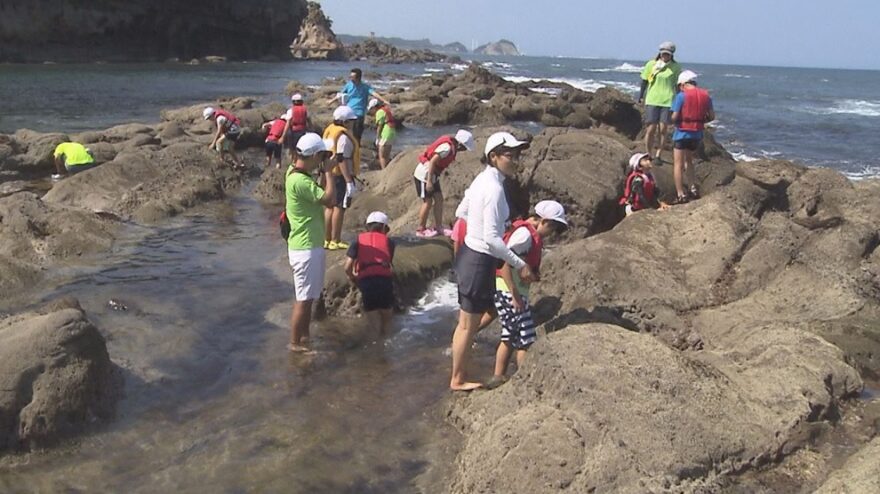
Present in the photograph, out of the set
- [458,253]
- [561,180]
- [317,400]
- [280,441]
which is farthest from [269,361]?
[561,180]

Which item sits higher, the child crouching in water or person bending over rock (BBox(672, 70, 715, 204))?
person bending over rock (BBox(672, 70, 715, 204))

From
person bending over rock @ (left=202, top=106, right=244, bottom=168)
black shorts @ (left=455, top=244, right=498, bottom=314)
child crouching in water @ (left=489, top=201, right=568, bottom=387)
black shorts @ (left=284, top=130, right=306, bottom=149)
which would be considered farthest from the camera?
person bending over rock @ (left=202, top=106, right=244, bottom=168)

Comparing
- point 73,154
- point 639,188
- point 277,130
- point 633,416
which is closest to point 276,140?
point 277,130

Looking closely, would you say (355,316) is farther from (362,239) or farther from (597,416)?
(597,416)

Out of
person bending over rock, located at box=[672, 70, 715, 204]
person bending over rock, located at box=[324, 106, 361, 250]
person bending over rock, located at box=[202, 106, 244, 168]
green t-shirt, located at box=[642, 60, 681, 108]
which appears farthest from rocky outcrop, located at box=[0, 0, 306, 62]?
person bending over rock, located at box=[672, 70, 715, 204]

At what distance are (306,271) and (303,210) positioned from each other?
0.56 metres

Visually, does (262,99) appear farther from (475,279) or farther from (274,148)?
Result: (475,279)

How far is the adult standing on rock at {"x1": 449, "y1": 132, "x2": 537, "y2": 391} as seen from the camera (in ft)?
18.0

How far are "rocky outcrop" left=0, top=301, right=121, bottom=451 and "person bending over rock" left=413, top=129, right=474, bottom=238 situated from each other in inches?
195

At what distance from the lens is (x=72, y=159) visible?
1528cm

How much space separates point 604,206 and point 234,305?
5385 mm

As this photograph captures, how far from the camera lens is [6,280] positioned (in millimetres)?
8367

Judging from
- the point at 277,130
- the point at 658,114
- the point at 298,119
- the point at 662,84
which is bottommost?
the point at 277,130

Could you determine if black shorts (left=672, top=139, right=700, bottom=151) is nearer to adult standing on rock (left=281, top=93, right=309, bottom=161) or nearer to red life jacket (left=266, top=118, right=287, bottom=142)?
adult standing on rock (left=281, top=93, right=309, bottom=161)
